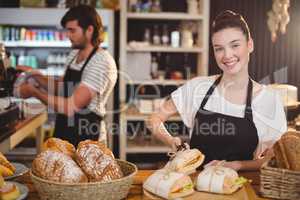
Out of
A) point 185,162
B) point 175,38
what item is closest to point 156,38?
point 175,38

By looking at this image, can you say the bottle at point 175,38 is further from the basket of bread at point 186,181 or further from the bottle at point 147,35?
the basket of bread at point 186,181

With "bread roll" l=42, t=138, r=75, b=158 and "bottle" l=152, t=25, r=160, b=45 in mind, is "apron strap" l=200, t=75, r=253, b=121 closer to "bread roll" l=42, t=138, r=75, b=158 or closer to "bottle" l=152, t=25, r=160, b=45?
"bread roll" l=42, t=138, r=75, b=158

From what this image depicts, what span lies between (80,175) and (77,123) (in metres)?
1.58

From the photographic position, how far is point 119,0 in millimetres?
4398

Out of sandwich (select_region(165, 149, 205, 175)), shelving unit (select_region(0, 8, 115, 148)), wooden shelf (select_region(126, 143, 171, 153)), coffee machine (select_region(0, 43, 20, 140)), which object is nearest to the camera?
sandwich (select_region(165, 149, 205, 175))

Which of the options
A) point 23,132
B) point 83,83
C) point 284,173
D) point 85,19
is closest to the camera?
point 284,173

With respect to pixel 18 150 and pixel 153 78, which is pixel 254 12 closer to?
pixel 153 78

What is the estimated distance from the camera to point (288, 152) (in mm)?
1445

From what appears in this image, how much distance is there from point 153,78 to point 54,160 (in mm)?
3269

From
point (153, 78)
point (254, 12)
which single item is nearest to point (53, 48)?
point (153, 78)

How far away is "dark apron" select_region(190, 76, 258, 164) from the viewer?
2076mm

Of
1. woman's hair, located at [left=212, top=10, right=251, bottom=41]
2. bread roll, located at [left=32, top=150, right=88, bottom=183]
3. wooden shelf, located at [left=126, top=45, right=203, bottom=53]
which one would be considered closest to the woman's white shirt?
woman's hair, located at [left=212, top=10, right=251, bottom=41]

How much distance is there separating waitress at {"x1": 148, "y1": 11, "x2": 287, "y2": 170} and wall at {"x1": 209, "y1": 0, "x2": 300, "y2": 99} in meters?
2.67

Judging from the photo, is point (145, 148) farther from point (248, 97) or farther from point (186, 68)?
point (248, 97)
